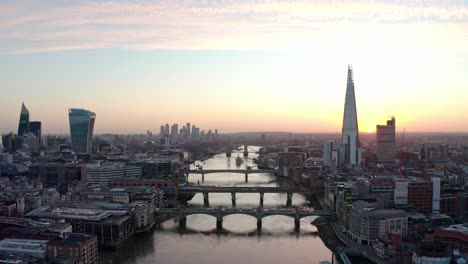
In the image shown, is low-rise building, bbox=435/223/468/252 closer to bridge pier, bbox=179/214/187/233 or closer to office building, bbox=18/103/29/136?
bridge pier, bbox=179/214/187/233

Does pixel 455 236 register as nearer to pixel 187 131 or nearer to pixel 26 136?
pixel 26 136

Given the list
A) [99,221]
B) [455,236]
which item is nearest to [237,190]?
[99,221]

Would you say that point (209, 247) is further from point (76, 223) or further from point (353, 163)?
point (353, 163)

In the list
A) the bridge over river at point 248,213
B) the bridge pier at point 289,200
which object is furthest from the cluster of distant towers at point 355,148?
the bridge over river at point 248,213

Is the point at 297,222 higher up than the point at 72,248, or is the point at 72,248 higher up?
the point at 72,248

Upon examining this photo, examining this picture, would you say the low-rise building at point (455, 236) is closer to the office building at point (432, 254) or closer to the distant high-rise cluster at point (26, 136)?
the office building at point (432, 254)

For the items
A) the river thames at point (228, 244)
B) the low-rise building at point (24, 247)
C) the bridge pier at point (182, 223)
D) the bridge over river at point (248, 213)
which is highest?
the low-rise building at point (24, 247)
